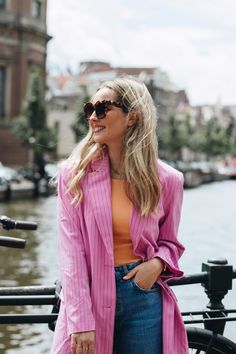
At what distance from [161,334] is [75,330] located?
0.40m

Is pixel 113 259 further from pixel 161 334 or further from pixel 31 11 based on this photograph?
pixel 31 11

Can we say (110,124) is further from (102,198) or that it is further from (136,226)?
(136,226)

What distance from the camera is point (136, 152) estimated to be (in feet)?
10.1

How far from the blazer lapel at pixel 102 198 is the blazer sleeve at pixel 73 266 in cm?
8

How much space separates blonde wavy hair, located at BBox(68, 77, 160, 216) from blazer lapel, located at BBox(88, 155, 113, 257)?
0.15 feet

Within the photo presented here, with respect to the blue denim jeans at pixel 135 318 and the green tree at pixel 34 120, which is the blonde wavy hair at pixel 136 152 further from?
the green tree at pixel 34 120

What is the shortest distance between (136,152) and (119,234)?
1.18 ft

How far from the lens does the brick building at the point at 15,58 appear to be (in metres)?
52.9

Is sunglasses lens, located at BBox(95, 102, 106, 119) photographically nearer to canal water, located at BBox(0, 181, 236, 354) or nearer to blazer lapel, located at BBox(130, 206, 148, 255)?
blazer lapel, located at BBox(130, 206, 148, 255)

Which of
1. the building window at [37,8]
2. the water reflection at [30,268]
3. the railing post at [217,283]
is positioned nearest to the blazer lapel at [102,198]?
the railing post at [217,283]

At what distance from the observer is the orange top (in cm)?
299

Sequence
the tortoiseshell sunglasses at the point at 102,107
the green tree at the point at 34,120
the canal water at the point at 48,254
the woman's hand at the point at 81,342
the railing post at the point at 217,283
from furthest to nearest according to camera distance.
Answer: the green tree at the point at 34,120 < the canal water at the point at 48,254 < the railing post at the point at 217,283 < the tortoiseshell sunglasses at the point at 102,107 < the woman's hand at the point at 81,342

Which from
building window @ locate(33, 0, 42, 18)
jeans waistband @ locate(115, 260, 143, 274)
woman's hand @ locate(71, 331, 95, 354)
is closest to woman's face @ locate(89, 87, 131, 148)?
jeans waistband @ locate(115, 260, 143, 274)

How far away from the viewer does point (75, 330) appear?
2854mm
